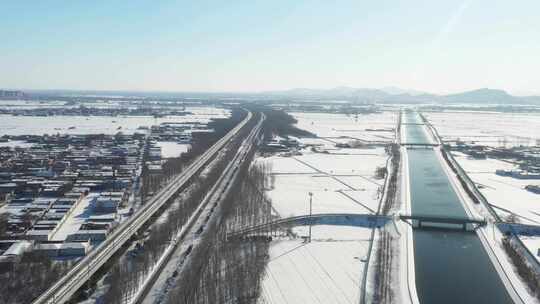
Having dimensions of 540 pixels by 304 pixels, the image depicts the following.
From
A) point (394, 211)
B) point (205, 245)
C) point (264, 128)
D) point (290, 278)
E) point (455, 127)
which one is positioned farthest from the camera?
point (455, 127)

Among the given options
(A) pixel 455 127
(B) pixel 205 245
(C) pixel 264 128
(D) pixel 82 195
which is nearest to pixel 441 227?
(B) pixel 205 245

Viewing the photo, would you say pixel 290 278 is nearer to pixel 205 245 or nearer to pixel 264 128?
pixel 205 245

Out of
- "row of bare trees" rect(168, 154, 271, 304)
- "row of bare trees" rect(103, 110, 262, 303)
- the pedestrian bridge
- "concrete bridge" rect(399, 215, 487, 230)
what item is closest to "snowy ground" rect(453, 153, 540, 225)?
"concrete bridge" rect(399, 215, 487, 230)

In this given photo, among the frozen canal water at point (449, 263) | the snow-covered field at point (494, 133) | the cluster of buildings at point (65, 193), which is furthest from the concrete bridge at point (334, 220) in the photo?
the snow-covered field at point (494, 133)

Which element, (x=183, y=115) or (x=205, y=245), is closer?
(x=205, y=245)

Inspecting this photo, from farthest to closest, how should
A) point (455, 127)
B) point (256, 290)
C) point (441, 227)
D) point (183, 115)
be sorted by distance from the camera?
point (183, 115), point (455, 127), point (441, 227), point (256, 290)

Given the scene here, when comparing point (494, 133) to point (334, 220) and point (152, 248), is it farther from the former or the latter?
point (152, 248)
